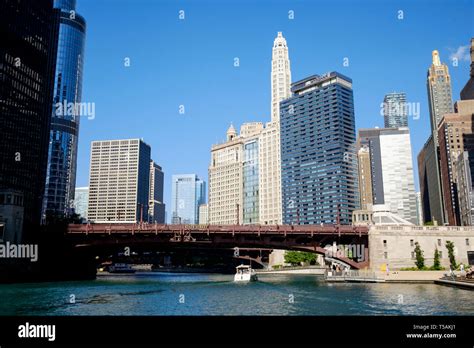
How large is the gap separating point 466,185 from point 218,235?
141 meters

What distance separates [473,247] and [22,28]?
431ft

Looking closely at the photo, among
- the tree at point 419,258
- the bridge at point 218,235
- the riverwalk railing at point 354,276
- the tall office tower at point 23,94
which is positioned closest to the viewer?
the riverwalk railing at point 354,276

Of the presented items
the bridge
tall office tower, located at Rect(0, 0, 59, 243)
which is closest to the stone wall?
the bridge

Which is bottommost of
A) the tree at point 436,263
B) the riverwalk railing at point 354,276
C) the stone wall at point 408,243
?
the riverwalk railing at point 354,276

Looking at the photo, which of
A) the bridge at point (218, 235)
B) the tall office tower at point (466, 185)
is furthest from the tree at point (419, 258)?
the tall office tower at point (466, 185)

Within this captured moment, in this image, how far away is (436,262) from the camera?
76062 mm

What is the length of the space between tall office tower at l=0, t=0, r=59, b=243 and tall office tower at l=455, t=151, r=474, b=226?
164681 millimetres

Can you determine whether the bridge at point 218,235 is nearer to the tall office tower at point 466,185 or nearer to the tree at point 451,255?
the tree at point 451,255

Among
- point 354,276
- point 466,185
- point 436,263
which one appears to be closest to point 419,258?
point 436,263

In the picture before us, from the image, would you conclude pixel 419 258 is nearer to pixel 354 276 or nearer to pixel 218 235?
pixel 354 276

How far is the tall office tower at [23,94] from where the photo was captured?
407 feet

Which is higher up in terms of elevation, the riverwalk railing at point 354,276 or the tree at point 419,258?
the tree at point 419,258

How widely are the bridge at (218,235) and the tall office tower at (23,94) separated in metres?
45.3
